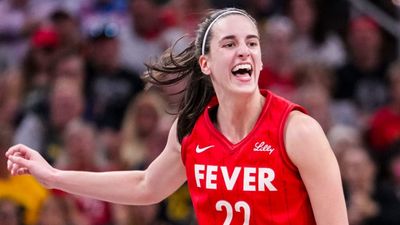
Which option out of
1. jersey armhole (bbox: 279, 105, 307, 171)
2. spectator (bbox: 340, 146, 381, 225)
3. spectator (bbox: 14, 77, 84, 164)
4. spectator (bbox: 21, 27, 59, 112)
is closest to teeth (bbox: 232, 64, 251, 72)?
jersey armhole (bbox: 279, 105, 307, 171)

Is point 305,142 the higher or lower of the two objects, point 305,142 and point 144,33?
the lower

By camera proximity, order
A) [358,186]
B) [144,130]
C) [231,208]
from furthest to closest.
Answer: [144,130], [358,186], [231,208]

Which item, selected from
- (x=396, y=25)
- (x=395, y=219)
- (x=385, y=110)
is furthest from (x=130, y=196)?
(x=396, y=25)

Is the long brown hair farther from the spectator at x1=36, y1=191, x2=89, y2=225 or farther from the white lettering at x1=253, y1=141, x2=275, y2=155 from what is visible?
the spectator at x1=36, y1=191, x2=89, y2=225

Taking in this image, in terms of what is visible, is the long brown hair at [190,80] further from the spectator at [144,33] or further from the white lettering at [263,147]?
the spectator at [144,33]

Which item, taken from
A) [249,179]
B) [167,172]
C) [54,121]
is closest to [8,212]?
[54,121]

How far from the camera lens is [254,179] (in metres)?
4.68

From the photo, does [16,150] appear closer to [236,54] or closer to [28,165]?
[28,165]

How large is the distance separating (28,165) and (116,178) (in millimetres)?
420

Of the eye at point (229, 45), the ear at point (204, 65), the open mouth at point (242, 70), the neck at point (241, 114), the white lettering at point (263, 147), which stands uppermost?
the eye at point (229, 45)

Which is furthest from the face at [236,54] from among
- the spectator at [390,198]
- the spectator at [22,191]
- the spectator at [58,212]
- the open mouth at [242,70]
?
the spectator at [390,198]

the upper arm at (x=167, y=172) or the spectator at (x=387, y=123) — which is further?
the spectator at (x=387, y=123)

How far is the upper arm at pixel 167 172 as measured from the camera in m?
5.14


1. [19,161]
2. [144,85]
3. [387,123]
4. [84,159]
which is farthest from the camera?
[144,85]
